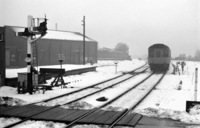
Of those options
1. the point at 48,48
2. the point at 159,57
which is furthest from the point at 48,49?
the point at 159,57

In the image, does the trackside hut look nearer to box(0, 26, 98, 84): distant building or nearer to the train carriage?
box(0, 26, 98, 84): distant building

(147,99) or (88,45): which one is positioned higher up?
(88,45)

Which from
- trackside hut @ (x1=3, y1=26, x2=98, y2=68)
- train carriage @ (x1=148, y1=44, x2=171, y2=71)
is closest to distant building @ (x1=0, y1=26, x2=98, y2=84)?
trackside hut @ (x1=3, y1=26, x2=98, y2=68)

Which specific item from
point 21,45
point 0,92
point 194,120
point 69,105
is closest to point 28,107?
point 69,105

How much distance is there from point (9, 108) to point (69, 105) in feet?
A: 7.94

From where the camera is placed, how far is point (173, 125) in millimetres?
7562

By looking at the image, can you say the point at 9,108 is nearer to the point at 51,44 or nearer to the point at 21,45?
the point at 21,45

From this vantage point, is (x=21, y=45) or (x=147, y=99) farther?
(x=21, y=45)

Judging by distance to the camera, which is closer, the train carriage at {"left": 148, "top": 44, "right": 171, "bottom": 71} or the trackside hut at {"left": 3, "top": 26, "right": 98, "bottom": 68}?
the train carriage at {"left": 148, "top": 44, "right": 171, "bottom": 71}

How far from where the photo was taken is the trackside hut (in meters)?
35.8

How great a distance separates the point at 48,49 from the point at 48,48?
0.18 metres

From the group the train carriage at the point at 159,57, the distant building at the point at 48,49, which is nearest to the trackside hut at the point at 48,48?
A: the distant building at the point at 48,49

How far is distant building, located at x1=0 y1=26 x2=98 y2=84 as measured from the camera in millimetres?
35781

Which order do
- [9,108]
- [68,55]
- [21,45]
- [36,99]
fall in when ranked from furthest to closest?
[68,55]
[21,45]
[36,99]
[9,108]
